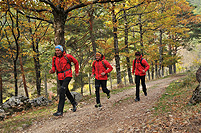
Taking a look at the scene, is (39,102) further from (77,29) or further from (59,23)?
(77,29)

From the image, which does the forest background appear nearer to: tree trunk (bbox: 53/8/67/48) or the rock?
tree trunk (bbox: 53/8/67/48)

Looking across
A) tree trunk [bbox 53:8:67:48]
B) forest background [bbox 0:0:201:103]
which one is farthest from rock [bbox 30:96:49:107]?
tree trunk [bbox 53:8:67:48]

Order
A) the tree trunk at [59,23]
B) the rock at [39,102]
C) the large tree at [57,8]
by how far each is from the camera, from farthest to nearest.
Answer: the rock at [39,102], the tree trunk at [59,23], the large tree at [57,8]

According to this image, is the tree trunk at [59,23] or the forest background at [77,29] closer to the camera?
the tree trunk at [59,23]

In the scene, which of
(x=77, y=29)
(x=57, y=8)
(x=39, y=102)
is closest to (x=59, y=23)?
(x=57, y=8)

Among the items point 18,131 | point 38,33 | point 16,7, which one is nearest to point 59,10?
point 16,7

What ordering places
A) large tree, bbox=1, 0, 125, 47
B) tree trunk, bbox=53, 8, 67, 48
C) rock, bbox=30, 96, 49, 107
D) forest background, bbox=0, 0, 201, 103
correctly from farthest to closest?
1. rock, bbox=30, 96, 49, 107
2. forest background, bbox=0, 0, 201, 103
3. tree trunk, bbox=53, 8, 67, 48
4. large tree, bbox=1, 0, 125, 47

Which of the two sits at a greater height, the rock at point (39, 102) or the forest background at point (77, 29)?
the forest background at point (77, 29)

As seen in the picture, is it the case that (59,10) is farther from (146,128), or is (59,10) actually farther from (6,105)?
(146,128)

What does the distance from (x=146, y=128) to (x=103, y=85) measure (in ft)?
11.5

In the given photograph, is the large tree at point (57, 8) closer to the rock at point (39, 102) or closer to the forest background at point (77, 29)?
the forest background at point (77, 29)

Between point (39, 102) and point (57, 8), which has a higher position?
point (57, 8)

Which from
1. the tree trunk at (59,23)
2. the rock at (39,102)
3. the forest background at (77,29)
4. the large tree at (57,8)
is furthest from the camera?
the rock at (39,102)

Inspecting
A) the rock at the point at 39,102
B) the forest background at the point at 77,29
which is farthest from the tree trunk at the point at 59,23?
the rock at the point at 39,102
